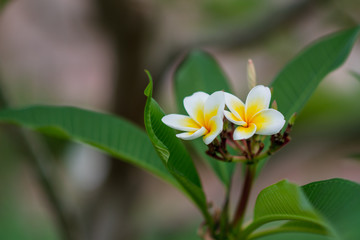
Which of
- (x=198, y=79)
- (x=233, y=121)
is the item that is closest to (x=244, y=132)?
(x=233, y=121)

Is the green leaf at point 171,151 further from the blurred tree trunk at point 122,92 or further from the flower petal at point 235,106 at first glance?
the blurred tree trunk at point 122,92

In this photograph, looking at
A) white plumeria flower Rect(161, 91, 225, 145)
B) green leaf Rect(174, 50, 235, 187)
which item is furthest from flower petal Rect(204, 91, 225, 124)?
green leaf Rect(174, 50, 235, 187)

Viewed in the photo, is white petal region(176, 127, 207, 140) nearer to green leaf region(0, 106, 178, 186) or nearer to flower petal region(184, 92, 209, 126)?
flower petal region(184, 92, 209, 126)

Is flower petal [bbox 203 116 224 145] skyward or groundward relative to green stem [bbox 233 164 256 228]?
skyward

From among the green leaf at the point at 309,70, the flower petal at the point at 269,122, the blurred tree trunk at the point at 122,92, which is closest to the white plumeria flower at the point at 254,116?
the flower petal at the point at 269,122

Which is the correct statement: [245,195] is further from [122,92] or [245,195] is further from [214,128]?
[122,92]

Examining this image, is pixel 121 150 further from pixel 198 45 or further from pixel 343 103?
pixel 343 103
